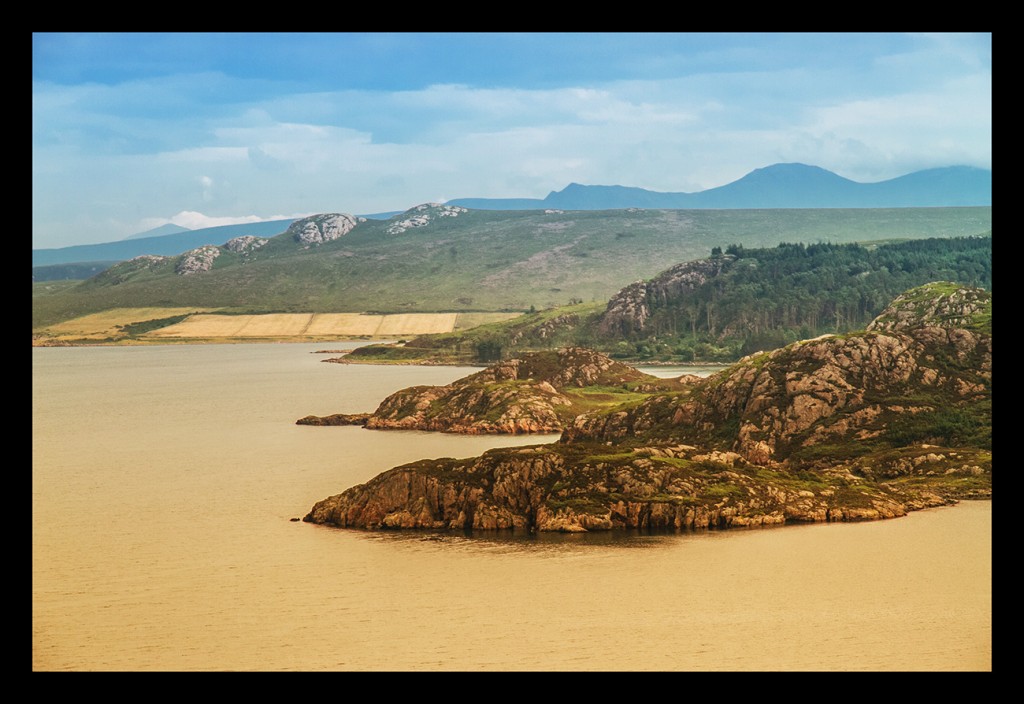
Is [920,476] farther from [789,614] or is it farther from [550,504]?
[789,614]

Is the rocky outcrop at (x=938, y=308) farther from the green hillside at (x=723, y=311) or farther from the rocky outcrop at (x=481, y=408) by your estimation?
the green hillside at (x=723, y=311)

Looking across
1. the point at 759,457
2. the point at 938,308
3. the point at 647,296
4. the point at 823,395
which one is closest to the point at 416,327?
the point at 647,296

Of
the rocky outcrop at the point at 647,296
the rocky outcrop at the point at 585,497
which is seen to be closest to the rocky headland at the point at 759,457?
the rocky outcrop at the point at 585,497

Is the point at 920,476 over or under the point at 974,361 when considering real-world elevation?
under

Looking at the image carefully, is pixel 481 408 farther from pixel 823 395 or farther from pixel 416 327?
pixel 416 327

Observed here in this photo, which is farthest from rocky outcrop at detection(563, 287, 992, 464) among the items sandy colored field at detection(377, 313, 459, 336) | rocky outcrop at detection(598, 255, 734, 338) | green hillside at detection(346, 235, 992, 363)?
sandy colored field at detection(377, 313, 459, 336)
